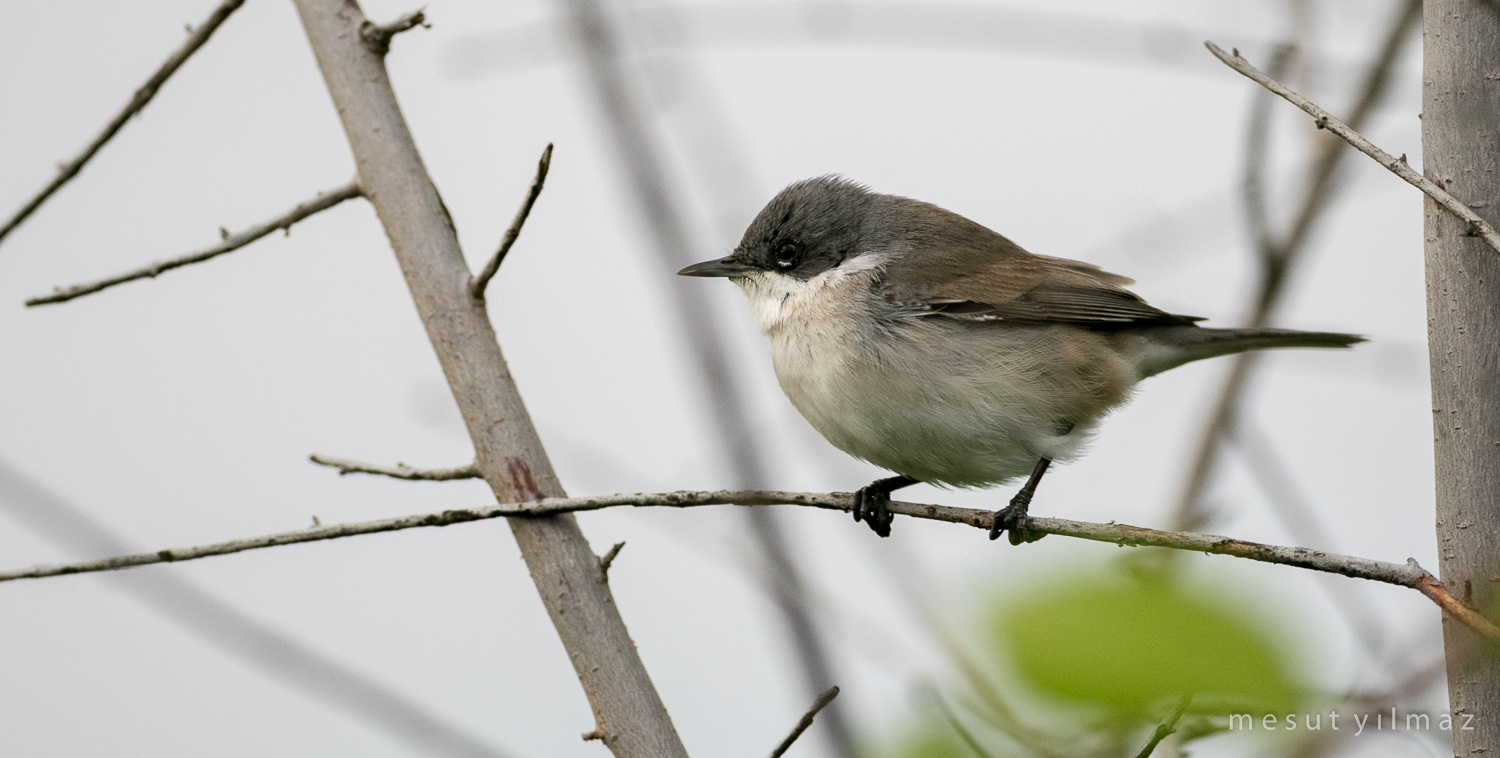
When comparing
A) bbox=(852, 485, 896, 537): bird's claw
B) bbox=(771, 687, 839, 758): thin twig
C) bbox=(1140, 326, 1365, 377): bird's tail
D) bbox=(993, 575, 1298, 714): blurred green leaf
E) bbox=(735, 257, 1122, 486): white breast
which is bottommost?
bbox=(993, 575, 1298, 714): blurred green leaf

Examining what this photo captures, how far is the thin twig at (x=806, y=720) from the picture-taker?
6.44ft

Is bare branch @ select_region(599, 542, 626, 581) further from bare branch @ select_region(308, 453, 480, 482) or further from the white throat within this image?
the white throat

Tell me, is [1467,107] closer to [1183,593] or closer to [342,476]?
[1183,593]

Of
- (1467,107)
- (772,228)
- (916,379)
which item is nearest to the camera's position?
(1467,107)

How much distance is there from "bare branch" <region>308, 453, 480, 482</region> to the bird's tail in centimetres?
265

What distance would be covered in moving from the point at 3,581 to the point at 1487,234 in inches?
117

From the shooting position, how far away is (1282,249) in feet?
12.8

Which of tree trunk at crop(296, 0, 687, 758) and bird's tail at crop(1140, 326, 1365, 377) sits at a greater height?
bird's tail at crop(1140, 326, 1365, 377)

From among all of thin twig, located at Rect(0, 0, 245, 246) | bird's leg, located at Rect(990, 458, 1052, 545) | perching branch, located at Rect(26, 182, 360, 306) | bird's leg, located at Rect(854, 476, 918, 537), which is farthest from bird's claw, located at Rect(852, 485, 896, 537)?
thin twig, located at Rect(0, 0, 245, 246)

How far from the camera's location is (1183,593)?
1410 mm

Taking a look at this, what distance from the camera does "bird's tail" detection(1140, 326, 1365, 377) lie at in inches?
163

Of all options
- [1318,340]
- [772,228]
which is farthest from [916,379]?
[1318,340]

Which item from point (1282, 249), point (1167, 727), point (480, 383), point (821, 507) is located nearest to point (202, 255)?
point (480, 383)

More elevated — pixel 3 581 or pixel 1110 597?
pixel 3 581
